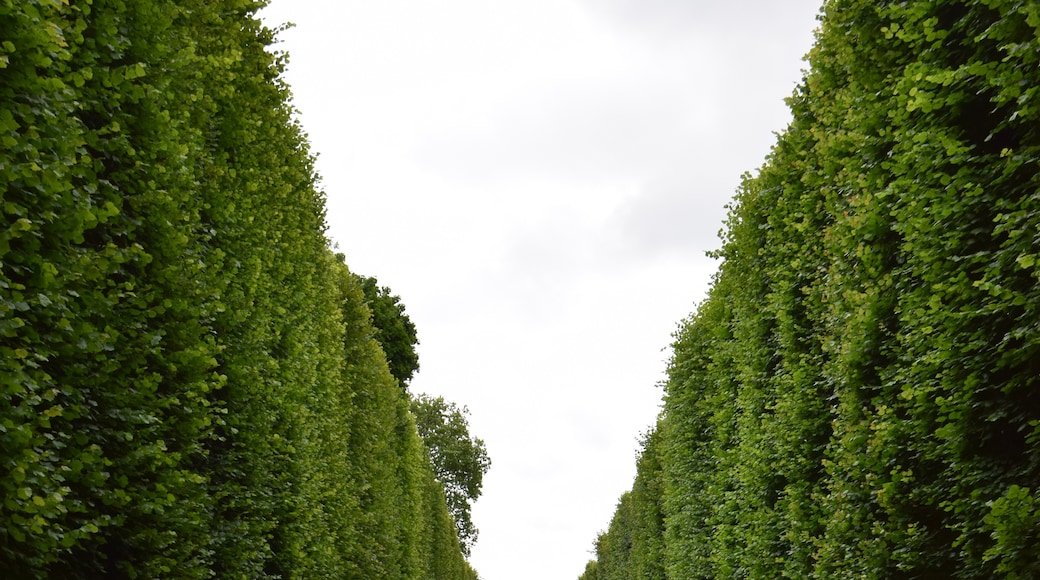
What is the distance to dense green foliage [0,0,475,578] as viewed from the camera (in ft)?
23.0

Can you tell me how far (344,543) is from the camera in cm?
2041

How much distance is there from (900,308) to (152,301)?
8034mm

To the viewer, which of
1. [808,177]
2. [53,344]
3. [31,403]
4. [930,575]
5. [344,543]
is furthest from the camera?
[344,543]

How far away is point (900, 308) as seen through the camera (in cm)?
1004

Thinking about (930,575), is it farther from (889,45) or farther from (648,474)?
(648,474)

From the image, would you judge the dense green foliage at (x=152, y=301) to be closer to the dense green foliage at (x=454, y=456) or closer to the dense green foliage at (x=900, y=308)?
the dense green foliage at (x=900, y=308)

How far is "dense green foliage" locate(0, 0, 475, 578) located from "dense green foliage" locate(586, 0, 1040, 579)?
734 centimetres

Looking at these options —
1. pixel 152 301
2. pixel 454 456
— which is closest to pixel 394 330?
pixel 454 456

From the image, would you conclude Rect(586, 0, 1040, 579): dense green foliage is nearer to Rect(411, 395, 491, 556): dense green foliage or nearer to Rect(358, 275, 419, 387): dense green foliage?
Rect(358, 275, 419, 387): dense green foliage

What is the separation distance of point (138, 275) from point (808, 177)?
29.9ft

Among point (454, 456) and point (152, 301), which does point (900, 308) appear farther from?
point (454, 456)

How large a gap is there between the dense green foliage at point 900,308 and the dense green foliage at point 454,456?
52988 mm

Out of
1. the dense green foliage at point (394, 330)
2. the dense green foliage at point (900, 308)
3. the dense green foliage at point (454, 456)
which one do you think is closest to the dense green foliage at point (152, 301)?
the dense green foliage at point (900, 308)

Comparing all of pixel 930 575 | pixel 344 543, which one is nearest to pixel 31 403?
pixel 930 575
